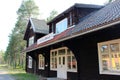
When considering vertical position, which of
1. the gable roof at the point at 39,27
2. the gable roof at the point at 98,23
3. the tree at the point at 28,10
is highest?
the tree at the point at 28,10

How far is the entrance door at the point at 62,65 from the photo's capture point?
15.3 meters

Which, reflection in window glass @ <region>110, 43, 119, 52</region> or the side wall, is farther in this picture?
the side wall

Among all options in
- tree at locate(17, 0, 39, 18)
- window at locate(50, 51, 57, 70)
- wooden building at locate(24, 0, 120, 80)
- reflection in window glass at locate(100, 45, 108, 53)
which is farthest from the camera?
tree at locate(17, 0, 39, 18)

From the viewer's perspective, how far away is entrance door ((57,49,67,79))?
15.3m

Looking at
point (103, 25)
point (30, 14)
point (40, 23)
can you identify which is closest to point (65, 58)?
point (103, 25)

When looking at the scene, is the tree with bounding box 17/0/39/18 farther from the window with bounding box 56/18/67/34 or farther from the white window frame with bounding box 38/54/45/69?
the window with bounding box 56/18/67/34

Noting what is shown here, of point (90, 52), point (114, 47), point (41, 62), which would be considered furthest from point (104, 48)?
point (41, 62)

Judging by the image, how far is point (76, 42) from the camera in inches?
489

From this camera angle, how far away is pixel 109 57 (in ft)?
32.6

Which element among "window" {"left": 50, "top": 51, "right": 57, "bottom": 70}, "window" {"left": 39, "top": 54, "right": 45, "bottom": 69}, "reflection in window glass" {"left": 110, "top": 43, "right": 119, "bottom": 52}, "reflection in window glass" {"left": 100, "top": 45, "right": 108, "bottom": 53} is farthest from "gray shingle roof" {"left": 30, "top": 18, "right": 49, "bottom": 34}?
"reflection in window glass" {"left": 110, "top": 43, "right": 119, "bottom": 52}

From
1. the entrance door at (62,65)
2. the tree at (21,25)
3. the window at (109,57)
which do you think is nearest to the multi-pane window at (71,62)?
the entrance door at (62,65)

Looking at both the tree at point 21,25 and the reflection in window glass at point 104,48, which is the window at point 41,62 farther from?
the tree at point 21,25

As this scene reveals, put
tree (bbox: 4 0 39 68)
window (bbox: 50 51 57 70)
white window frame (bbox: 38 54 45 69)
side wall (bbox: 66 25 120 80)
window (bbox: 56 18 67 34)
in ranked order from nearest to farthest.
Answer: side wall (bbox: 66 25 120 80) → window (bbox: 56 18 67 34) → window (bbox: 50 51 57 70) → white window frame (bbox: 38 54 45 69) → tree (bbox: 4 0 39 68)

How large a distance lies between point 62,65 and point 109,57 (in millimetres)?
6466
